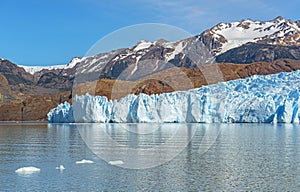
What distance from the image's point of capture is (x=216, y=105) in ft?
243

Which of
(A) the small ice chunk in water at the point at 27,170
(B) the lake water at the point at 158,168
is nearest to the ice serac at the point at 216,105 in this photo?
(B) the lake water at the point at 158,168

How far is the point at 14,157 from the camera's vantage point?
30484 mm

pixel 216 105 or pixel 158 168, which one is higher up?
pixel 216 105

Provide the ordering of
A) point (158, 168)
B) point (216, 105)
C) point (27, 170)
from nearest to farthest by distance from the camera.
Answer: point (27, 170) → point (158, 168) → point (216, 105)

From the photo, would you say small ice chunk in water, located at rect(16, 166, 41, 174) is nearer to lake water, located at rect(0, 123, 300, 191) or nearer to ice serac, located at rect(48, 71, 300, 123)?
lake water, located at rect(0, 123, 300, 191)

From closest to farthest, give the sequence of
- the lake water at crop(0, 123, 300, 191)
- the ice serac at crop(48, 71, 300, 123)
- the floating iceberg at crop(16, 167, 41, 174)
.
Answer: the lake water at crop(0, 123, 300, 191) < the floating iceberg at crop(16, 167, 41, 174) < the ice serac at crop(48, 71, 300, 123)

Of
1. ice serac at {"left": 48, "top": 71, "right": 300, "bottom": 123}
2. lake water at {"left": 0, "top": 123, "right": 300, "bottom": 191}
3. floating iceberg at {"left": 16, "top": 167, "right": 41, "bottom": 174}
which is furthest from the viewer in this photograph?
ice serac at {"left": 48, "top": 71, "right": 300, "bottom": 123}

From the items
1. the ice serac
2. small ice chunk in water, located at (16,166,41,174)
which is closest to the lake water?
small ice chunk in water, located at (16,166,41,174)

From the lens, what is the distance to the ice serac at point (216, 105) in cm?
7075

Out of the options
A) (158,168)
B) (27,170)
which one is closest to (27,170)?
(27,170)

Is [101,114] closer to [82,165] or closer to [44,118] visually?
[82,165]

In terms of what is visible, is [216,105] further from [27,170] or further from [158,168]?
[27,170]

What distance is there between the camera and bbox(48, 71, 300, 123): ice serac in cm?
7075

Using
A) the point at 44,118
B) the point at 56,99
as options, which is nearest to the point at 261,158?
the point at 44,118
